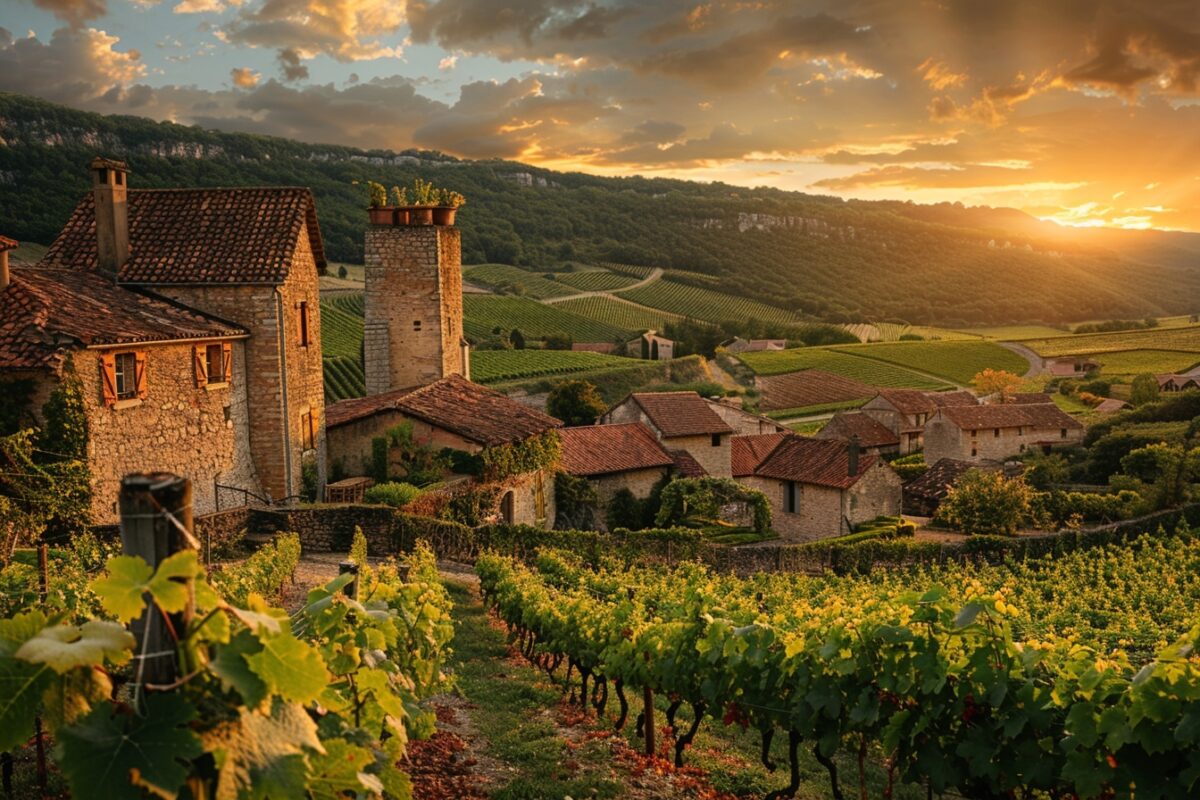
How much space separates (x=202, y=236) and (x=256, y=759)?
22.3 meters

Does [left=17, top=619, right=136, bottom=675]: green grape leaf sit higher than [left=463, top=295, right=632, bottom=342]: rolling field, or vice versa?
[left=463, top=295, right=632, bottom=342]: rolling field

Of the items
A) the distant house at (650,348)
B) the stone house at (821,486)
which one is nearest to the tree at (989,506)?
the stone house at (821,486)

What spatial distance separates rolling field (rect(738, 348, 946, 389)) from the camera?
85188mm

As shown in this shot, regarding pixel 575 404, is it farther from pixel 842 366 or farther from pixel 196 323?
pixel 842 366

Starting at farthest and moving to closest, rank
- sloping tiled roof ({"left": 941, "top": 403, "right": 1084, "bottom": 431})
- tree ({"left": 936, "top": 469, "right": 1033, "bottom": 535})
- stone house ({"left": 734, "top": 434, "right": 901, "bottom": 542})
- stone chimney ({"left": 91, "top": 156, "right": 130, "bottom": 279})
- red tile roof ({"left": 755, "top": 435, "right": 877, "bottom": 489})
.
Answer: sloping tiled roof ({"left": 941, "top": 403, "right": 1084, "bottom": 431})
tree ({"left": 936, "top": 469, "right": 1033, "bottom": 535})
red tile roof ({"left": 755, "top": 435, "right": 877, "bottom": 489})
stone house ({"left": 734, "top": 434, "right": 901, "bottom": 542})
stone chimney ({"left": 91, "top": 156, "right": 130, "bottom": 279})

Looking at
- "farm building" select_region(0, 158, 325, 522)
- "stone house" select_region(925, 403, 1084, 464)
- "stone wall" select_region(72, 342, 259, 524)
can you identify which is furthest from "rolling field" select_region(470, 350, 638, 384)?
"stone wall" select_region(72, 342, 259, 524)

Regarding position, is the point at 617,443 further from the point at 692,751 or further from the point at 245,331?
the point at 692,751

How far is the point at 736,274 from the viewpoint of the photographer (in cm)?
14988

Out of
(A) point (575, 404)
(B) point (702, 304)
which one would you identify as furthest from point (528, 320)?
(B) point (702, 304)

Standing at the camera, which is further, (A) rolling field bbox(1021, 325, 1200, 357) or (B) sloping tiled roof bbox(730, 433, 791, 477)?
(A) rolling field bbox(1021, 325, 1200, 357)

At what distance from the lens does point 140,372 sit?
19.2 meters

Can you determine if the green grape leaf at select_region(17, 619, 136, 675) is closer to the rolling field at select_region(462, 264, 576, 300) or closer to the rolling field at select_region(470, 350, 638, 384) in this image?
the rolling field at select_region(470, 350, 638, 384)

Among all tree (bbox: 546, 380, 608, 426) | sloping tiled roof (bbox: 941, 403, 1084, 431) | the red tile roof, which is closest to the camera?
the red tile roof

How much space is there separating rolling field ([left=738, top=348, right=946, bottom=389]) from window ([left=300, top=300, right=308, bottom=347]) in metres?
63.2
